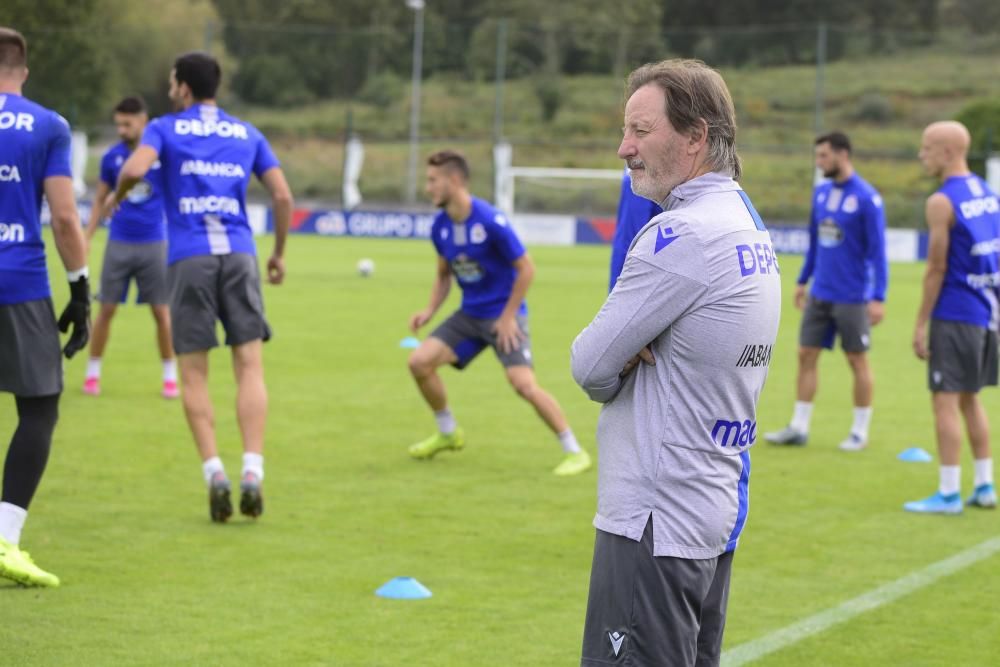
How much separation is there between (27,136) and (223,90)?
42.5 metres

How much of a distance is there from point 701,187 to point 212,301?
4467 millimetres

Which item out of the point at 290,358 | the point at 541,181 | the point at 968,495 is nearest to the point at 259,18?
the point at 541,181

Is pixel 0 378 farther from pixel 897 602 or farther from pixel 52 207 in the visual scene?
pixel 897 602

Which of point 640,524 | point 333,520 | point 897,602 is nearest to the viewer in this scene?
point 640,524

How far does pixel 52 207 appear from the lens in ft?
19.4

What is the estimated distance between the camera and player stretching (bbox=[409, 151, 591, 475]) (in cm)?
898

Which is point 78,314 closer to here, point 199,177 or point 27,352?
point 27,352

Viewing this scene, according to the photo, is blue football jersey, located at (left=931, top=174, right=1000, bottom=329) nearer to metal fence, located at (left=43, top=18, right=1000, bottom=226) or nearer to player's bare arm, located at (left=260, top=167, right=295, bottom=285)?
player's bare arm, located at (left=260, top=167, right=295, bottom=285)

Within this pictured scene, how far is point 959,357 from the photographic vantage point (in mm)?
7859

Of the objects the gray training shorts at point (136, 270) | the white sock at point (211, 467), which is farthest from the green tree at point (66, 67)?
the white sock at point (211, 467)

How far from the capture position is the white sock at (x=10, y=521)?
5926 mm

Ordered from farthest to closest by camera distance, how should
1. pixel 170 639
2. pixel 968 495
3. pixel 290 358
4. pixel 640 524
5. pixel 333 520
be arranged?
1. pixel 290 358
2. pixel 968 495
3. pixel 333 520
4. pixel 170 639
5. pixel 640 524

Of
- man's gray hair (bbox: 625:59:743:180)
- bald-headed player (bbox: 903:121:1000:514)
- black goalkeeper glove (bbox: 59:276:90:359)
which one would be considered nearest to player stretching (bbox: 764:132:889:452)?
bald-headed player (bbox: 903:121:1000:514)

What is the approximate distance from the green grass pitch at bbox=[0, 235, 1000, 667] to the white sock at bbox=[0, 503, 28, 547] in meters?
0.22
